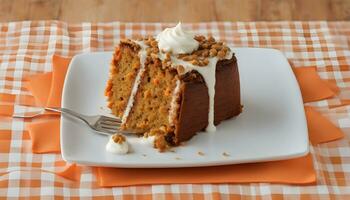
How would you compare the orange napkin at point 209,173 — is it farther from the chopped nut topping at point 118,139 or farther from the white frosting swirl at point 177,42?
the white frosting swirl at point 177,42

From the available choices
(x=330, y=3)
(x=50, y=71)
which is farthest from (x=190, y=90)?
(x=330, y=3)

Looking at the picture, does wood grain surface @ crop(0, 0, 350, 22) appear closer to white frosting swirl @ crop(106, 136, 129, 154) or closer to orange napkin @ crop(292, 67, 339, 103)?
orange napkin @ crop(292, 67, 339, 103)

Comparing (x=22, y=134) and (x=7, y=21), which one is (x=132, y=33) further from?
(x=22, y=134)

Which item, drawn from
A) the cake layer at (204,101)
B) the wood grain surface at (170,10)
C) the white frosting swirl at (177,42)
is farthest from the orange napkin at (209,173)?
the wood grain surface at (170,10)

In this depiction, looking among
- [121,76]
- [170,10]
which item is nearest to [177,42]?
[121,76]

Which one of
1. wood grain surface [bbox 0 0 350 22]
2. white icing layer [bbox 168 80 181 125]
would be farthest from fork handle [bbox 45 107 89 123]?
wood grain surface [bbox 0 0 350 22]
